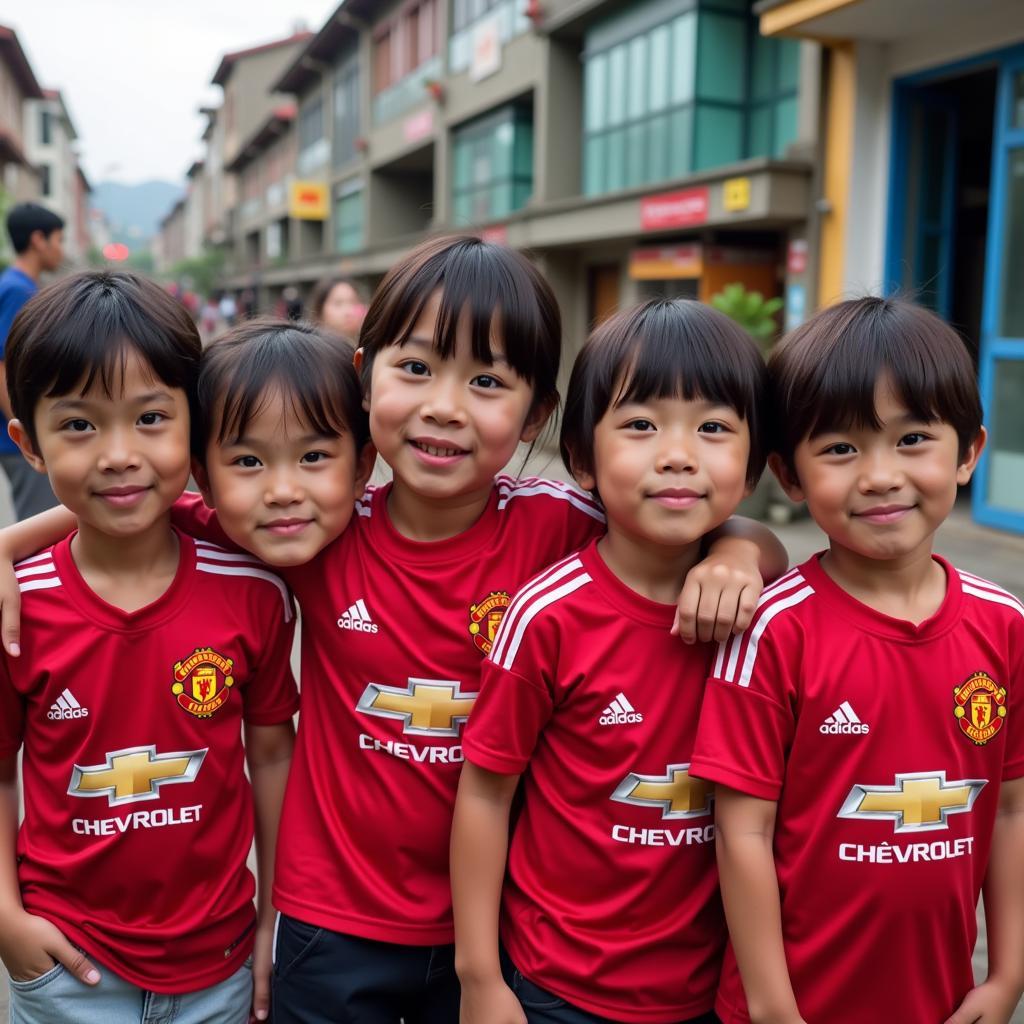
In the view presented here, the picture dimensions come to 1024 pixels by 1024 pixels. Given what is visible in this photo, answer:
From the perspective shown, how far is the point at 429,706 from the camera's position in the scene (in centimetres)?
166

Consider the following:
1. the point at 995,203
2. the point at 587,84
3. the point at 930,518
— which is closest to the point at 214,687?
the point at 930,518

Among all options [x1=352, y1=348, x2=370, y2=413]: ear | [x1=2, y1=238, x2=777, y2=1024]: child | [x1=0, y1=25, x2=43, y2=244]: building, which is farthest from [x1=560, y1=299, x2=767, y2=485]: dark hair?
[x1=0, y1=25, x2=43, y2=244]: building

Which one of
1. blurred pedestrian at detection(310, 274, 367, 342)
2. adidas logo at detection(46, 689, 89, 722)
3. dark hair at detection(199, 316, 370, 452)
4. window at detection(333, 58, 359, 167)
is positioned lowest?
adidas logo at detection(46, 689, 89, 722)

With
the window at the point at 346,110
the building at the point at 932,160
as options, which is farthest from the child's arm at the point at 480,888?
the window at the point at 346,110

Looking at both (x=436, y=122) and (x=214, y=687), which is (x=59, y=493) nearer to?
(x=214, y=687)

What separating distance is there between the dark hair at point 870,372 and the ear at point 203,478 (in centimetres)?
93

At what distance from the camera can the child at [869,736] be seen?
4.78 ft

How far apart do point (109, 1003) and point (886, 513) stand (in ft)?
4.55

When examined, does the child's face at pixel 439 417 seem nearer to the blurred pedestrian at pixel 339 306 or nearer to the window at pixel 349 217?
the blurred pedestrian at pixel 339 306

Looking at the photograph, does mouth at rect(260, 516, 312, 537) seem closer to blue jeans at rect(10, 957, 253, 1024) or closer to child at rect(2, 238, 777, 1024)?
child at rect(2, 238, 777, 1024)

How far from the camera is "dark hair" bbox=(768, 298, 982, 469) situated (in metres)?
1.50

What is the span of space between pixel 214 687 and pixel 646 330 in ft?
2.88

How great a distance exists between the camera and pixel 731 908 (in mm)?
1457

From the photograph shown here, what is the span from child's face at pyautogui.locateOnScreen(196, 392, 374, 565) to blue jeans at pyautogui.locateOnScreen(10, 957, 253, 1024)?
0.70m
